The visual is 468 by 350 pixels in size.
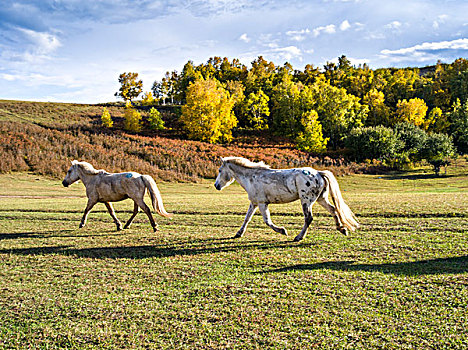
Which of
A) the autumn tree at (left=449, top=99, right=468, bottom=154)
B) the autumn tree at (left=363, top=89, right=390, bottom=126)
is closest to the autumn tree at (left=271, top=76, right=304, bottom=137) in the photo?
the autumn tree at (left=363, top=89, right=390, bottom=126)

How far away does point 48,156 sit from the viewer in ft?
131

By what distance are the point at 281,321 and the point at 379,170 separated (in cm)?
4772

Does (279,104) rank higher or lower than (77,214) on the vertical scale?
higher

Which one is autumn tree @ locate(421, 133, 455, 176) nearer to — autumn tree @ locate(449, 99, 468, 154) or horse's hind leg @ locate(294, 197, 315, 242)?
autumn tree @ locate(449, 99, 468, 154)

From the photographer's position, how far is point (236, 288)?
6.08m

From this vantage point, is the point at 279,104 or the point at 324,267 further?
the point at 279,104

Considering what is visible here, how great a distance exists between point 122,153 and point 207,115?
21.5 metres

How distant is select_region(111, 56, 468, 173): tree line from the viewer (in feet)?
179

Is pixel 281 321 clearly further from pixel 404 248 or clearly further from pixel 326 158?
pixel 326 158

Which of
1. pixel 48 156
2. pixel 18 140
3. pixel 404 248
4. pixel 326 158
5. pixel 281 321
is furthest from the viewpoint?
pixel 326 158

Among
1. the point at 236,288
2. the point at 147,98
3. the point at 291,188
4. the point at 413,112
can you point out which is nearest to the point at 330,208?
the point at 291,188

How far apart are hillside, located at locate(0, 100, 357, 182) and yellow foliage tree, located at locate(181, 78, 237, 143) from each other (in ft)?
11.7

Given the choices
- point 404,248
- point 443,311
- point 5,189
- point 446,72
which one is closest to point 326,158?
point 5,189

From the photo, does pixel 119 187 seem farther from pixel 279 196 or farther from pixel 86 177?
pixel 279 196
